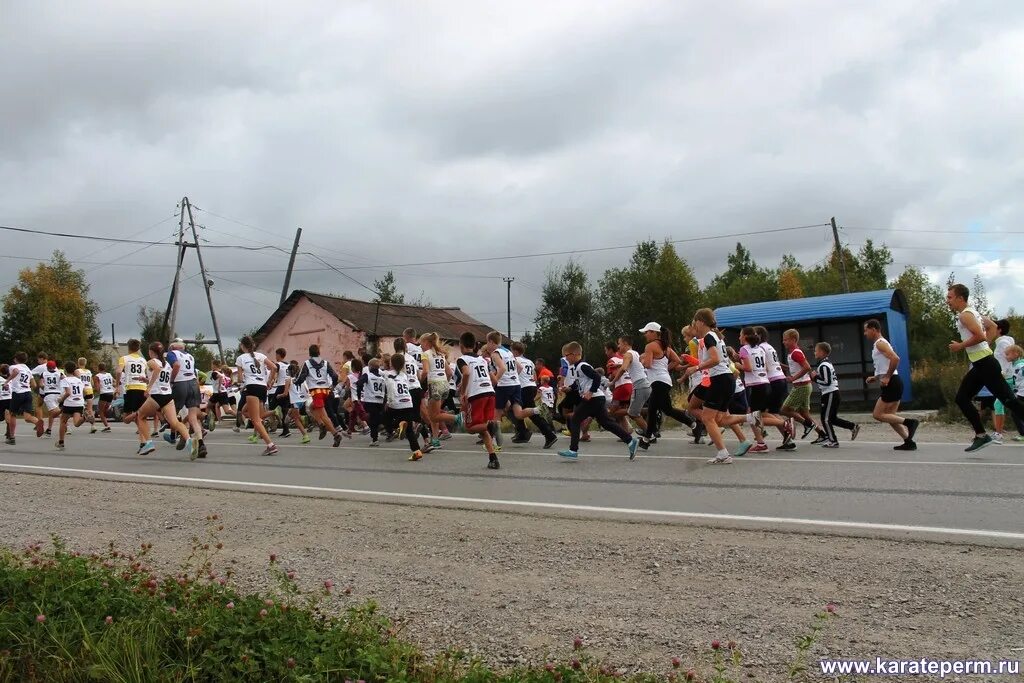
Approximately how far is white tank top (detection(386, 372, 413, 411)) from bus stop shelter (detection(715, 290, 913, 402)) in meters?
15.2

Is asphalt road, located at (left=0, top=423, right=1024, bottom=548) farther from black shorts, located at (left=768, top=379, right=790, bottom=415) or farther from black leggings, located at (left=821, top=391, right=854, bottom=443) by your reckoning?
black shorts, located at (left=768, top=379, right=790, bottom=415)

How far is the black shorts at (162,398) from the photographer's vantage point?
46.1ft

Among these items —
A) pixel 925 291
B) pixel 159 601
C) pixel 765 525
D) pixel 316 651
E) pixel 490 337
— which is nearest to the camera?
pixel 316 651

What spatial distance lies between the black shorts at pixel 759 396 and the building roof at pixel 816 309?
44.8ft

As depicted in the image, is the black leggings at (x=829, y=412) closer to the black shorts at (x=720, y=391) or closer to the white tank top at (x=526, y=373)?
the black shorts at (x=720, y=391)

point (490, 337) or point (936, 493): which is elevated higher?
point (490, 337)

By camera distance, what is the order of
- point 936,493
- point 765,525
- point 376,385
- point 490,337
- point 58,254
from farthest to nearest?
1. point 58,254
2. point 376,385
3. point 490,337
4. point 936,493
5. point 765,525

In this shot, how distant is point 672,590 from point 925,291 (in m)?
63.9

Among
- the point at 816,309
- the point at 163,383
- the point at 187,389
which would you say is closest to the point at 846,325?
the point at 816,309

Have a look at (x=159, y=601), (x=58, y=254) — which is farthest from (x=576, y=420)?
(x=58, y=254)

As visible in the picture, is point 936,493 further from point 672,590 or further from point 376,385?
point 376,385

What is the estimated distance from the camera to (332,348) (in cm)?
5156

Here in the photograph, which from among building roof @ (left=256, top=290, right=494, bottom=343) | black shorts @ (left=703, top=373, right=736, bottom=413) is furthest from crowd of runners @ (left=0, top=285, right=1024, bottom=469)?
building roof @ (left=256, top=290, right=494, bottom=343)

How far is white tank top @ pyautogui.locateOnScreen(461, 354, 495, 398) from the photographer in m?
11.9
